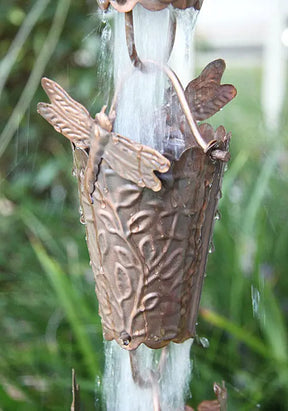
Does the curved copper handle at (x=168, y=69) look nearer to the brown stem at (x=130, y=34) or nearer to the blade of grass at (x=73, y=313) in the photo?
the brown stem at (x=130, y=34)

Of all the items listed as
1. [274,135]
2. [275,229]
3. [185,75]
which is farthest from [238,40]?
[185,75]

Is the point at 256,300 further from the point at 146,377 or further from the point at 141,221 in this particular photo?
the point at 141,221

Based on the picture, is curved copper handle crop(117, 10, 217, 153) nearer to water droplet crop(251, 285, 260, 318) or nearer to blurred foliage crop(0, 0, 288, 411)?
blurred foliage crop(0, 0, 288, 411)

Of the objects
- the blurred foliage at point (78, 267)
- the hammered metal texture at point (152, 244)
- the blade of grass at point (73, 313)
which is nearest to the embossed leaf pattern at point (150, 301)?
the hammered metal texture at point (152, 244)

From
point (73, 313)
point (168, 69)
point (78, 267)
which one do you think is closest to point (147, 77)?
point (168, 69)

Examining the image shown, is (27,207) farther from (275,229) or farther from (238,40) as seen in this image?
(238,40)

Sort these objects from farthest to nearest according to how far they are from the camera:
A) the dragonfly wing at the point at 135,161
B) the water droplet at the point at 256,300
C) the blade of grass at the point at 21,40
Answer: the blade of grass at the point at 21,40
the water droplet at the point at 256,300
the dragonfly wing at the point at 135,161
